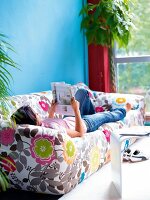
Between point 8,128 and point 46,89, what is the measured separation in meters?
1.48

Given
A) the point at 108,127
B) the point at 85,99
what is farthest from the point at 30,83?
the point at 108,127

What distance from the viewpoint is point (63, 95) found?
3.05 m

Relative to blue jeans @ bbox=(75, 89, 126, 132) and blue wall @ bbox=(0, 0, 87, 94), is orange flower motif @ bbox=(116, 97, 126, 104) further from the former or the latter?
blue wall @ bbox=(0, 0, 87, 94)

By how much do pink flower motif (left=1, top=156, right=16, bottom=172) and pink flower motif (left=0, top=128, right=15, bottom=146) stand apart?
11 cm

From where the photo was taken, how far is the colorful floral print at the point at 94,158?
2.88m

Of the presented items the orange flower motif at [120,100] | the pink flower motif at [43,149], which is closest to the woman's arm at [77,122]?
the pink flower motif at [43,149]

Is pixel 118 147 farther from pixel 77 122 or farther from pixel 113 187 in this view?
pixel 77 122

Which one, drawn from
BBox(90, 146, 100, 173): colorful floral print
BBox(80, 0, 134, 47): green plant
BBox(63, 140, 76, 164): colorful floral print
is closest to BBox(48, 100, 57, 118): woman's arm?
BBox(90, 146, 100, 173): colorful floral print

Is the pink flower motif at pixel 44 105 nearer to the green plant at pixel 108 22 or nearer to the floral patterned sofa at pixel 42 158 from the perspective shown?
the floral patterned sofa at pixel 42 158

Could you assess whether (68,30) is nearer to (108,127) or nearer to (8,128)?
(108,127)

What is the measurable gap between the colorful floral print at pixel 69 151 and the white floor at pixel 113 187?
27 centimetres

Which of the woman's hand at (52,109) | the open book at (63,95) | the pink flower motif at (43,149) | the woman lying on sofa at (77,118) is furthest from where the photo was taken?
the woman's hand at (52,109)

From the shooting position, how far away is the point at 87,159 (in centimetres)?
279

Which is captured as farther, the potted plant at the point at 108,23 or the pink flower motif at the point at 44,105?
the potted plant at the point at 108,23
